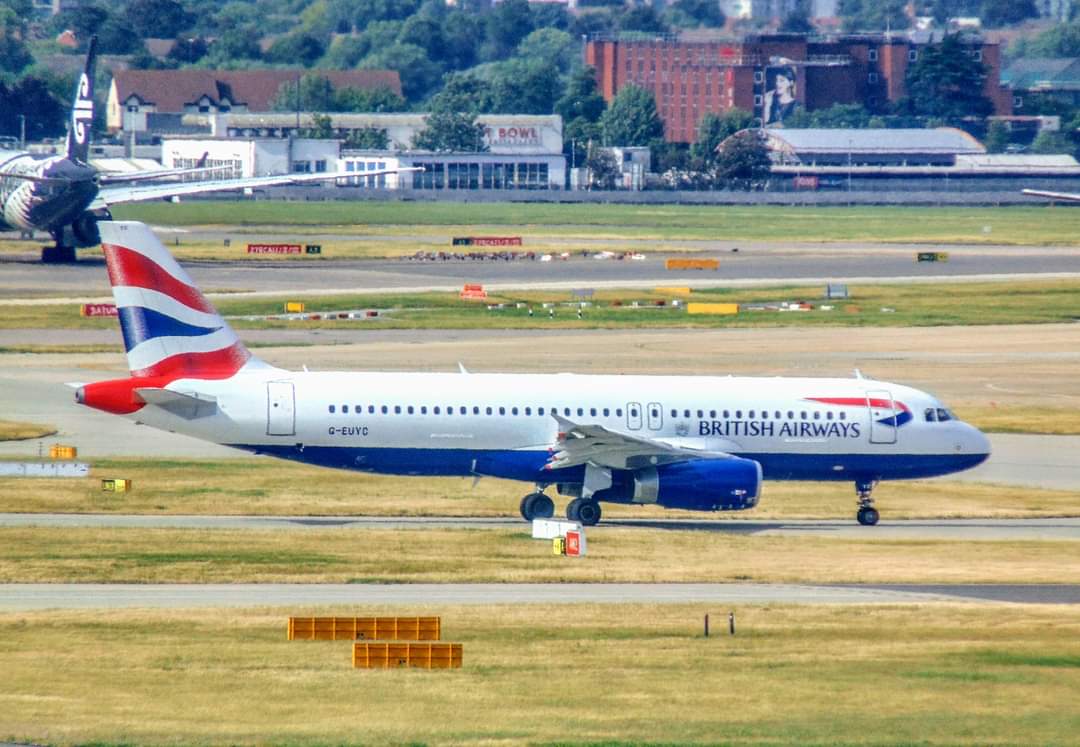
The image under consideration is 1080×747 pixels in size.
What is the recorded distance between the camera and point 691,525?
47.8 m

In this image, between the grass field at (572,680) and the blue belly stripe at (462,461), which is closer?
the grass field at (572,680)

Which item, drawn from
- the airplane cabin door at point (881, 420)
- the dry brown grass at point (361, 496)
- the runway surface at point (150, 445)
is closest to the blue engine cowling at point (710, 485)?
the dry brown grass at point (361, 496)

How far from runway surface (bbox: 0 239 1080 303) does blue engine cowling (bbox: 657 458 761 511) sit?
60400 mm

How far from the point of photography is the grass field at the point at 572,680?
27.8 m

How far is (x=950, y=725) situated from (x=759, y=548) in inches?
610

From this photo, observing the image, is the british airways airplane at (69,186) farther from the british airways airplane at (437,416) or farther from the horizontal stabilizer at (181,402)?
the horizontal stabilizer at (181,402)

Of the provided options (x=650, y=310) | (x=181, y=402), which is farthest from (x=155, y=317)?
(x=650, y=310)

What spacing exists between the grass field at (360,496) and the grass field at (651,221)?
10437 centimetres

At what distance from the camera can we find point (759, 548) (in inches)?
1732

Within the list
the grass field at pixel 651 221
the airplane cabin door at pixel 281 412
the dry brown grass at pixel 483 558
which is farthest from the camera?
the grass field at pixel 651 221

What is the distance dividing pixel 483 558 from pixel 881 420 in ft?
42.3

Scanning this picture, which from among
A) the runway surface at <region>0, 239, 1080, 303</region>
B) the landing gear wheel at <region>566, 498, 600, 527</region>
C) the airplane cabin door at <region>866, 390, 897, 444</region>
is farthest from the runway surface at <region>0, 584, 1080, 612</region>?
the runway surface at <region>0, 239, 1080, 303</region>

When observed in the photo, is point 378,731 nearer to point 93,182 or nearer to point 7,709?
point 7,709

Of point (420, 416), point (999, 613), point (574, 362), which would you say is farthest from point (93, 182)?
point (999, 613)
